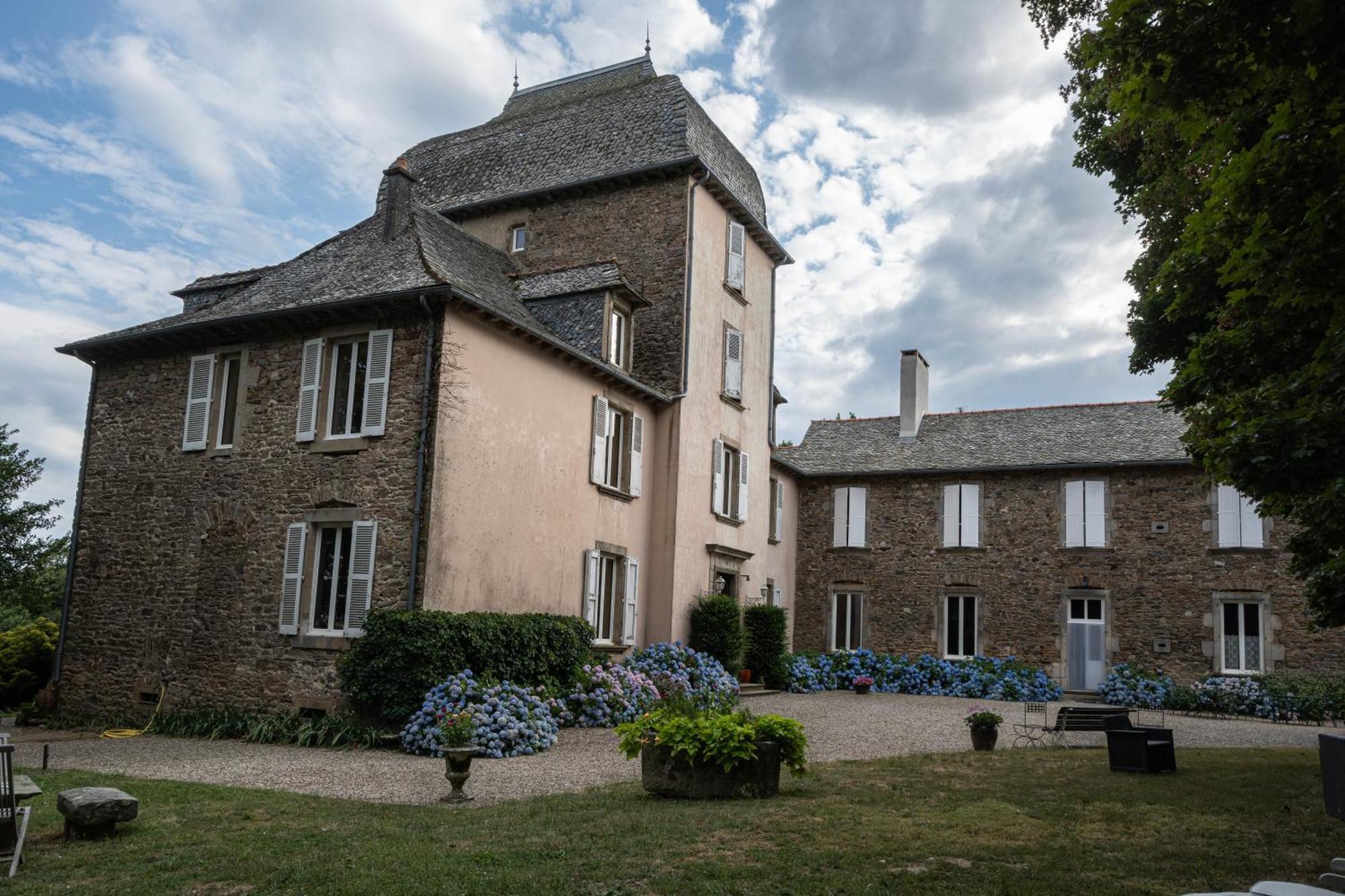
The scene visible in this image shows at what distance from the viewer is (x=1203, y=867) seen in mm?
6051

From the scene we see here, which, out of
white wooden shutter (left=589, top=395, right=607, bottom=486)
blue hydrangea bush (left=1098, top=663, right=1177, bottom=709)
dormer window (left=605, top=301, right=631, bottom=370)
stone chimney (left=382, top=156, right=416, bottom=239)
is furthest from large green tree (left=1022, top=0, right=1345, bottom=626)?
blue hydrangea bush (left=1098, top=663, right=1177, bottom=709)

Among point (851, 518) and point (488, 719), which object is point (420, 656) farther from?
point (851, 518)

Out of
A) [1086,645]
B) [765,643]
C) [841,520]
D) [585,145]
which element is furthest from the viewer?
[841,520]

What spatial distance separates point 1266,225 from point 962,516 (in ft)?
61.8

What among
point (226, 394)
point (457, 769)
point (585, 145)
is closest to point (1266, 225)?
point (457, 769)

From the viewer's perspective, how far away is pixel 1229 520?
21.2 metres

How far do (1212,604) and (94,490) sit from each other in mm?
20509

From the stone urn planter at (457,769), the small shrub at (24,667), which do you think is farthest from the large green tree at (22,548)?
the stone urn planter at (457,769)

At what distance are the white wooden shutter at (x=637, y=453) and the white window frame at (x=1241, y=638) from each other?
41.0 feet

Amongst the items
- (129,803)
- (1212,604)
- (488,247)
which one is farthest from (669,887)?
(1212,604)

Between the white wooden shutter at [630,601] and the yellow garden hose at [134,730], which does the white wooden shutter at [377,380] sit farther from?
the white wooden shutter at [630,601]

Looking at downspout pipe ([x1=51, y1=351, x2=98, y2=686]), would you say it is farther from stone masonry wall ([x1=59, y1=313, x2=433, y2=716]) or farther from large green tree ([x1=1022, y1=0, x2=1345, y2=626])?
large green tree ([x1=1022, y1=0, x2=1345, y2=626])

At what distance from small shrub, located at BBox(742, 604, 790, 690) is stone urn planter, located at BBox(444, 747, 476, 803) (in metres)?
12.1

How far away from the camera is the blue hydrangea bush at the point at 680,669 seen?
52.2ft
